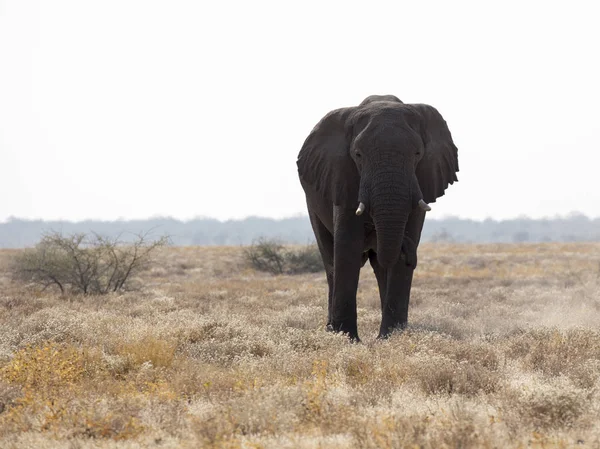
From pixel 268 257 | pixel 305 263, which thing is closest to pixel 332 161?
pixel 305 263

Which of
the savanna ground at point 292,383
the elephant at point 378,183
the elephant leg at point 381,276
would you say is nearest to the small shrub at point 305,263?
the savanna ground at point 292,383

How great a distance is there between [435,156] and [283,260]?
66.9ft

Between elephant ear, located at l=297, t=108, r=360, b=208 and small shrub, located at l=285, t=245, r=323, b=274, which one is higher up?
elephant ear, located at l=297, t=108, r=360, b=208

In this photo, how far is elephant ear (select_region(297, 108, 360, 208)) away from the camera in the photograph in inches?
372

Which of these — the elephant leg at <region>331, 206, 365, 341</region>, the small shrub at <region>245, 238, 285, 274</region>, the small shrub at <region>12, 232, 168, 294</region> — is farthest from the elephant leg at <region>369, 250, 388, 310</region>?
the small shrub at <region>245, 238, 285, 274</region>

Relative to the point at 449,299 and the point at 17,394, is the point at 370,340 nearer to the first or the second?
the point at 17,394

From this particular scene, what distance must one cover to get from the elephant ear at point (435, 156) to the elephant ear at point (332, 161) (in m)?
0.94

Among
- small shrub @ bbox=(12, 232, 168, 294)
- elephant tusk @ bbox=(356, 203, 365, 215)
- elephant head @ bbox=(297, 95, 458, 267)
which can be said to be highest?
elephant head @ bbox=(297, 95, 458, 267)

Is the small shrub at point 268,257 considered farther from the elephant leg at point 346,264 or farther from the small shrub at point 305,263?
the elephant leg at point 346,264

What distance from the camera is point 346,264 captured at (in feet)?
31.3

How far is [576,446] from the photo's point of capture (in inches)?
180

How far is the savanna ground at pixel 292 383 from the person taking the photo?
493cm

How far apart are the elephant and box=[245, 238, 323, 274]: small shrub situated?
18553mm

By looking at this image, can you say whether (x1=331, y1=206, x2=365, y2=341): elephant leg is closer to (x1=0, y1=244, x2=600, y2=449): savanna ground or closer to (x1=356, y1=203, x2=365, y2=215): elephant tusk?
(x1=0, y1=244, x2=600, y2=449): savanna ground
